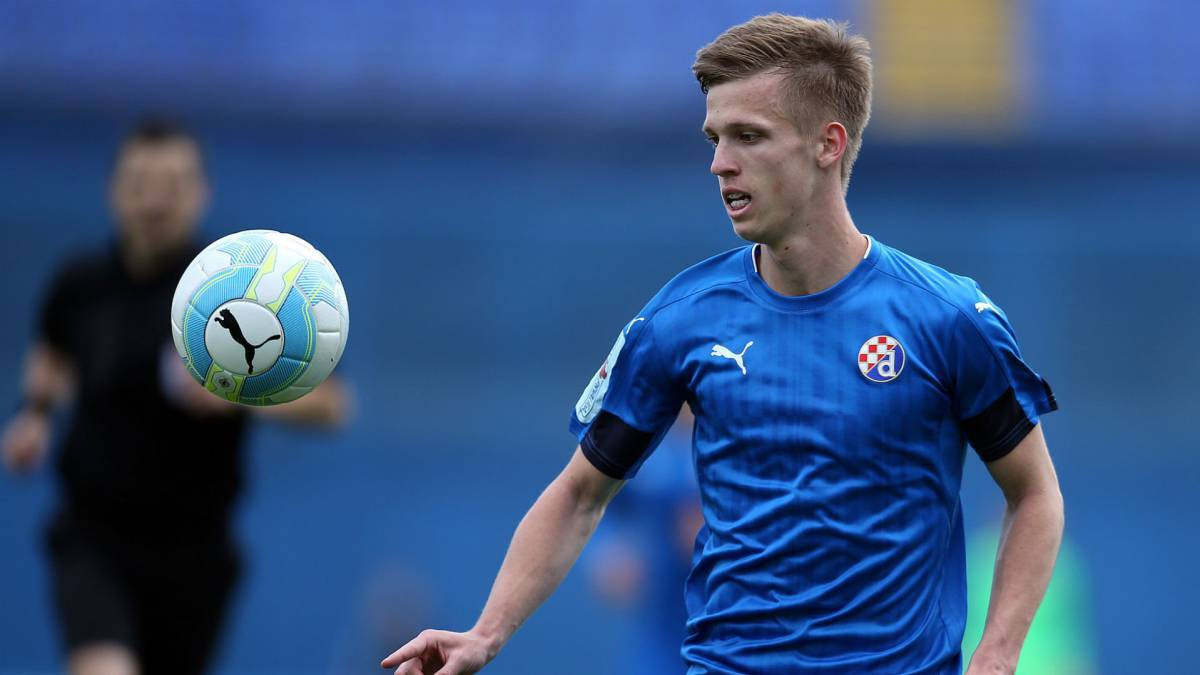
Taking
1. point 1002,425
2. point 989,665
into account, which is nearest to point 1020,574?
point 989,665

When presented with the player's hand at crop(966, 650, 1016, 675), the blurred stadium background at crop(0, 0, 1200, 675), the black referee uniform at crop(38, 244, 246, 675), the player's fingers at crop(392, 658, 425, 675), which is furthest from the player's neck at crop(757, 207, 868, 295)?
the blurred stadium background at crop(0, 0, 1200, 675)

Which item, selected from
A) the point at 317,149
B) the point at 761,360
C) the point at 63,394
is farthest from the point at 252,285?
the point at 317,149

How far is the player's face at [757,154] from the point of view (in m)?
4.16

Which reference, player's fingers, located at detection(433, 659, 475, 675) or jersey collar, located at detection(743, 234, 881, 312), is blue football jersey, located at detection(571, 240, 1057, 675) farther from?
player's fingers, located at detection(433, 659, 475, 675)

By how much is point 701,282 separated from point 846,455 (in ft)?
2.11

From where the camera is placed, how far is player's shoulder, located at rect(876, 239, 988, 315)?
4090 millimetres

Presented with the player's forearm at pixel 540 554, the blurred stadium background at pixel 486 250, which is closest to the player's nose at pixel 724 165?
the player's forearm at pixel 540 554

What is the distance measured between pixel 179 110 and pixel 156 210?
27.2 feet

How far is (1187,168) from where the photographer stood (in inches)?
628

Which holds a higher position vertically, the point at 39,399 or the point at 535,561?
the point at 39,399

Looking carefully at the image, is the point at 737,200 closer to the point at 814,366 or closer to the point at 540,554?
the point at 814,366

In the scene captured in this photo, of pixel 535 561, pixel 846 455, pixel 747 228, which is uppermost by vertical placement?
pixel 747 228

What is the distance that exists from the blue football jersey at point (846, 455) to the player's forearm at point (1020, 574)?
0.15 metres

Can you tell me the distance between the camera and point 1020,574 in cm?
403
